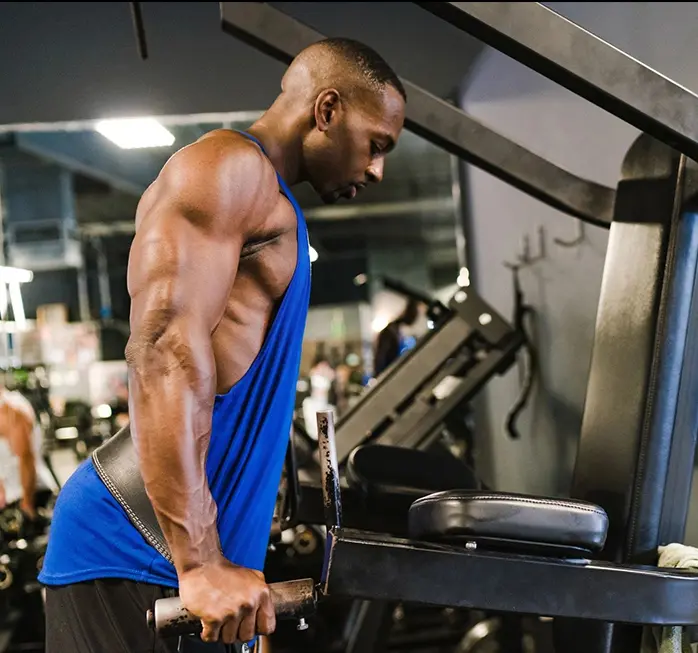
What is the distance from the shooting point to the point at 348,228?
28.2 feet

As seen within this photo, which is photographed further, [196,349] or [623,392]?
[623,392]

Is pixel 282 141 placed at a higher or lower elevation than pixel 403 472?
higher

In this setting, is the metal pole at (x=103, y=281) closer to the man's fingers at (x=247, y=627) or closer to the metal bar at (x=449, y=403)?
the metal bar at (x=449, y=403)

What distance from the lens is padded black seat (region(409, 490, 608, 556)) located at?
3.84 feet

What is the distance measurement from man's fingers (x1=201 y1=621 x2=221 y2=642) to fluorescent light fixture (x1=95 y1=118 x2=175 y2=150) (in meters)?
3.41

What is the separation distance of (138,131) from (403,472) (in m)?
3.03

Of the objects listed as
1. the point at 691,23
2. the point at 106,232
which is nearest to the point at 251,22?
the point at 691,23

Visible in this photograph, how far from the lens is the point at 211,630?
953 millimetres

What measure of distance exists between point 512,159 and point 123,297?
374 centimetres

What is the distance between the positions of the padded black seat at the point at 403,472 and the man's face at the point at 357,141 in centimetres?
79

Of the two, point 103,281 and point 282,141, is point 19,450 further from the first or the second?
point 282,141

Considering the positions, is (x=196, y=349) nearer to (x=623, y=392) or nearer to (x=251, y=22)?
(x=623, y=392)

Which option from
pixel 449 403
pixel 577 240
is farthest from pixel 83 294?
pixel 577 240

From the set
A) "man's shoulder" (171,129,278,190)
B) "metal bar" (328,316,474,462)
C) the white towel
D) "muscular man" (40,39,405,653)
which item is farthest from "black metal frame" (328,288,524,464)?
"man's shoulder" (171,129,278,190)
